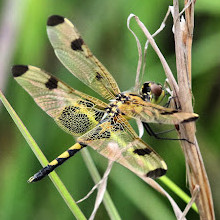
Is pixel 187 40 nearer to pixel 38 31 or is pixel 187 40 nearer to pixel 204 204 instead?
pixel 204 204

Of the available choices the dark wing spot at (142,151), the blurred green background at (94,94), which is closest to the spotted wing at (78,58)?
the dark wing spot at (142,151)

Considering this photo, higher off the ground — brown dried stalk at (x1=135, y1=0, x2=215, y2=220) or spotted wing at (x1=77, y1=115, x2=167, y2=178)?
brown dried stalk at (x1=135, y1=0, x2=215, y2=220)

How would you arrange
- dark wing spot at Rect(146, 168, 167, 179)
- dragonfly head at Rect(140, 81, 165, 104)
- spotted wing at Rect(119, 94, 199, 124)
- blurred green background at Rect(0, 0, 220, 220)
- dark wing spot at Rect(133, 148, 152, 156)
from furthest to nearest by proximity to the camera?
blurred green background at Rect(0, 0, 220, 220), dragonfly head at Rect(140, 81, 165, 104), dark wing spot at Rect(133, 148, 152, 156), dark wing spot at Rect(146, 168, 167, 179), spotted wing at Rect(119, 94, 199, 124)

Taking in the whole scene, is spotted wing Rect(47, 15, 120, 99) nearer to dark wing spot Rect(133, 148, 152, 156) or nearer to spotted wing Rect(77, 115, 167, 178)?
spotted wing Rect(77, 115, 167, 178)

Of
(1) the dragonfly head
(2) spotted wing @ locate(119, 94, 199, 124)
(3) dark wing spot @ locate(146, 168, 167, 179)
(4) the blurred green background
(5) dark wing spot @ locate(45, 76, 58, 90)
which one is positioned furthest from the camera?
(4) the blurred green background

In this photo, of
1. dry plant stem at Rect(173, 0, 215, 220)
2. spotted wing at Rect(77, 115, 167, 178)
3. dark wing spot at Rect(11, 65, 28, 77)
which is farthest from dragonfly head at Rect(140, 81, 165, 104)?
dark wing spot at Rect(11, 65, 28, 77)

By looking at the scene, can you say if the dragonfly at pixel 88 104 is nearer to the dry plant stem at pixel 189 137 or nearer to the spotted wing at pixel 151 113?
the spotted wing at pixel 151 113
